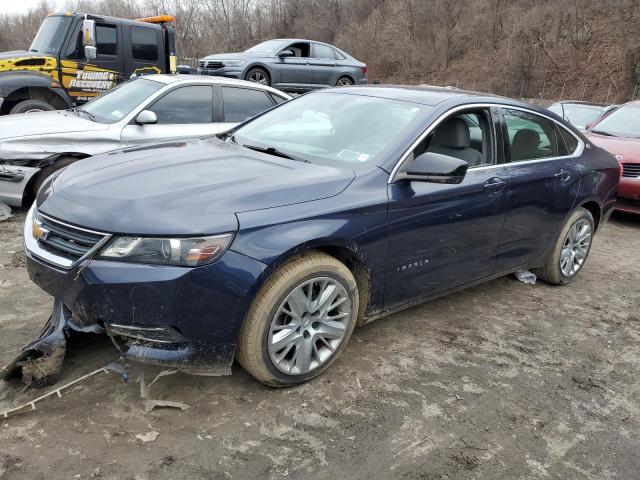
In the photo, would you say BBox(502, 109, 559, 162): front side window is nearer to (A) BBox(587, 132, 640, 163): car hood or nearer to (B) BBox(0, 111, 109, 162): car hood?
(A) BBox(587, 132, 640, 163): car hood

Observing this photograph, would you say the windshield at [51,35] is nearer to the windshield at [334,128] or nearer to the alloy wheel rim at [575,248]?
the windshield at [334,128]

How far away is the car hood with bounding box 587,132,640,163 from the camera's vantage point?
7.38 metres

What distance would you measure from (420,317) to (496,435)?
135 cm

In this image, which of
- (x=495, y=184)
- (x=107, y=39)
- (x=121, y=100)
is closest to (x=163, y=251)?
(x=495, y=184)

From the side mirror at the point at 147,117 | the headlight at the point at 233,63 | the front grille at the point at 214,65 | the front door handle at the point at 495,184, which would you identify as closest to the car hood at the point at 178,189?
the front door handle at the point at 495,184

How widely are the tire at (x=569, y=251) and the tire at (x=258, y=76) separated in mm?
10159

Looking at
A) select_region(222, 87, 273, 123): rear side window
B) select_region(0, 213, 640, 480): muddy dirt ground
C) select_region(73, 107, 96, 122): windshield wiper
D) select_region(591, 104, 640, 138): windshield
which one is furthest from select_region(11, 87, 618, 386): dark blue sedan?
select_region(591, 104, 640, 138): windshield

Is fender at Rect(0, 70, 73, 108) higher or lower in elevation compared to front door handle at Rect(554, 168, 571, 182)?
higher

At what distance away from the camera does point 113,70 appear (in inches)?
391

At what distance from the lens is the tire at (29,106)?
7.91m

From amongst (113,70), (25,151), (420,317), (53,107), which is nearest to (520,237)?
(420,317)

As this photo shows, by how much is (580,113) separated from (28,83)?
33.9ft

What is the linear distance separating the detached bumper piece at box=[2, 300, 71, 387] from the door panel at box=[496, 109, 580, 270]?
2.93 meters

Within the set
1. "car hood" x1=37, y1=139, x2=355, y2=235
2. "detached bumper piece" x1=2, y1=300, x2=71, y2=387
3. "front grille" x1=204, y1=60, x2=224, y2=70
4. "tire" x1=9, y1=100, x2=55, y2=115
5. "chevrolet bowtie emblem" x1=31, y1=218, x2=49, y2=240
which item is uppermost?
"front grille" x1=204, y1=60, x2=224, y2=70
